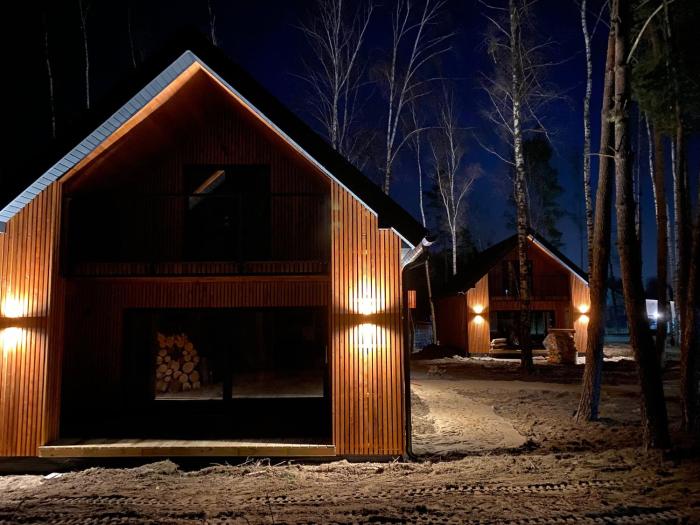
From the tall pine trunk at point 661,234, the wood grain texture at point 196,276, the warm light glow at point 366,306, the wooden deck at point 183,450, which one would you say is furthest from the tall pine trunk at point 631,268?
the tall pine trunk at point 661,234

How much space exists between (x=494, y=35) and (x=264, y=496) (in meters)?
16.3

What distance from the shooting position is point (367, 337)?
282 inches

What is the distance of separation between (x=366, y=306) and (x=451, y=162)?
2043cm

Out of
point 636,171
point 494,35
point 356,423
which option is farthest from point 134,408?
point 636,171

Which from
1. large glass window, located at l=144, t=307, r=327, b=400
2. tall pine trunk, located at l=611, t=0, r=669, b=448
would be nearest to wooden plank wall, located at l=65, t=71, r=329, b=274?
large glass window, located at l=144, t=307, r=327, b=400

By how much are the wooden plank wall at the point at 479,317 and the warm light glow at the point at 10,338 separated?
20.6m

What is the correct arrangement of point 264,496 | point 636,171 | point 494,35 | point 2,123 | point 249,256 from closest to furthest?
point 264,496
point 249,256
point 494,35
point 2,123
point 636,171

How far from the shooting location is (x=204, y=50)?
7000 mm

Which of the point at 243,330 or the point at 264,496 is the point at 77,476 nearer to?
the point at 264,496

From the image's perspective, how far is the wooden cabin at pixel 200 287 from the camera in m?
7.06

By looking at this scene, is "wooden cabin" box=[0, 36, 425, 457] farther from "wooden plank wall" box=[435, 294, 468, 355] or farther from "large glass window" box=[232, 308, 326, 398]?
"wooden plank wall" box=[435, 294, 468, 355]

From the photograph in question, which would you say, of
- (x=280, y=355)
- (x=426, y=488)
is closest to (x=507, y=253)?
(x=280, y=355)

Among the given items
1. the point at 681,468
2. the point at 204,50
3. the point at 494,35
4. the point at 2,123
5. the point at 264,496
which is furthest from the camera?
the point at 2,123

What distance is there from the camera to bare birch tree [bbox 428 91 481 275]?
2378cm
